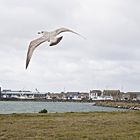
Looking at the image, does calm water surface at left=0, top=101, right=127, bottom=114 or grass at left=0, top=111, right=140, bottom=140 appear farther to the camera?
calm water surface at left=0, top=101, right=127, bottom=114

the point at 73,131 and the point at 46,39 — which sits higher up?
the point at 46,39

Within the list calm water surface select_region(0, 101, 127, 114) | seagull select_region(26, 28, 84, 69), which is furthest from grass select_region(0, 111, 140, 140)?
calm water surface select_region(0, 101, 127, 114)

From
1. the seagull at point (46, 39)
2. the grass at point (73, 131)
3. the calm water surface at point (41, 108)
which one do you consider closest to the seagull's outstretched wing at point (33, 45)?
the seagull at point (46, 39)

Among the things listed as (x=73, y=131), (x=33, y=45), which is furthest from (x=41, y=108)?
(x=33, y=45)

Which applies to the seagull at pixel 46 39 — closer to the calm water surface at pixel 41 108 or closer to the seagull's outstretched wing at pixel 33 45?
the seagull's outstretched wing at pixel 33 45

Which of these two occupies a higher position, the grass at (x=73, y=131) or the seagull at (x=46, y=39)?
the seagull at (x=46, y=39)

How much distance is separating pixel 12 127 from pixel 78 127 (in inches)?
105

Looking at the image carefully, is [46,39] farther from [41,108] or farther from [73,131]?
[41,108]

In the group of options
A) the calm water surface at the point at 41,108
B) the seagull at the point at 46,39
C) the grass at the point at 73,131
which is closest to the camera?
the seagull at the point at 46,39

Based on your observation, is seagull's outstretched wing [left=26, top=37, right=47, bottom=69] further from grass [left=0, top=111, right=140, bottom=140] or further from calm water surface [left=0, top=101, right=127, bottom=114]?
calm water surface [left=0, top=101, right=127, bottom=114]

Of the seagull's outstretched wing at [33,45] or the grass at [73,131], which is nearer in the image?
the seagull's outstretched wing at [33,45]

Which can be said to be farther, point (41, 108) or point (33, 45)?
point (41, 108)

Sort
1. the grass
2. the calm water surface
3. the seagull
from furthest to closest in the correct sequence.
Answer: the calm water surface
the grass
the seagull

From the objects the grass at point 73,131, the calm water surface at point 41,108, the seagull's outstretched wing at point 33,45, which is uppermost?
the seagull's outstretched wing at point 33,45
